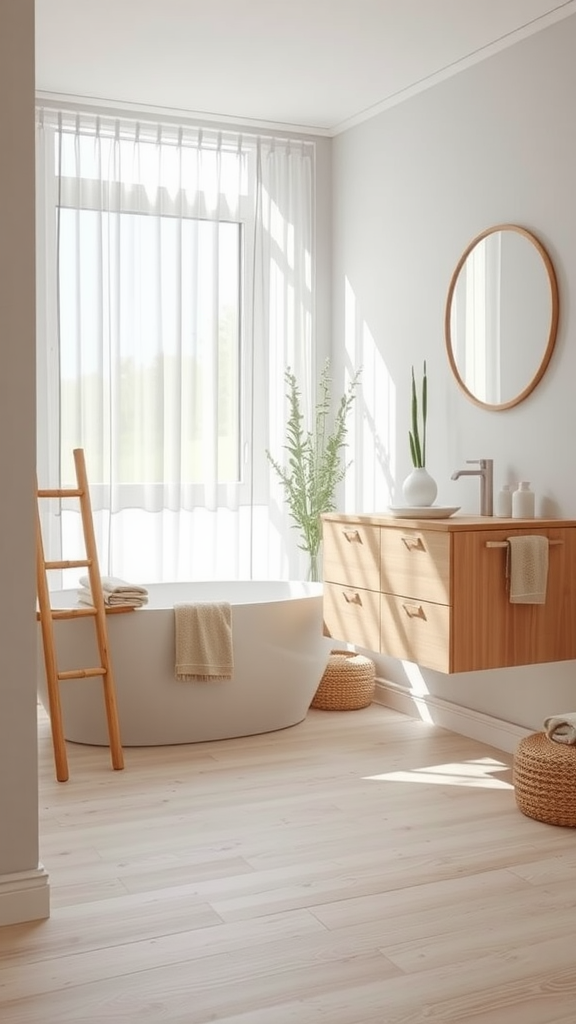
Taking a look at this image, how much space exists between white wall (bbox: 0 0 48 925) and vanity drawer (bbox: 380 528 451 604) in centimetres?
157

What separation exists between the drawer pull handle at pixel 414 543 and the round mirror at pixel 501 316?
0.73 m

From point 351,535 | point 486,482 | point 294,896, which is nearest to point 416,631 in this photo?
point 351,535

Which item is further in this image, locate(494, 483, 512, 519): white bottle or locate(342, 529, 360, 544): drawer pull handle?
locate(342, 529, 360, 544): drawer pull handle

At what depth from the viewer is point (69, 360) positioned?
16.2 feet

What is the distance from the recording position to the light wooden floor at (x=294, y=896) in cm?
229

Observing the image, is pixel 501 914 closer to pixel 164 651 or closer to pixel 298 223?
pixel 164 651

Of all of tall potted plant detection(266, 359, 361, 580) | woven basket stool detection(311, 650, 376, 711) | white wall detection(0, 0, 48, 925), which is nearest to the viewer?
white wall detection(0, 0, 48, 925)

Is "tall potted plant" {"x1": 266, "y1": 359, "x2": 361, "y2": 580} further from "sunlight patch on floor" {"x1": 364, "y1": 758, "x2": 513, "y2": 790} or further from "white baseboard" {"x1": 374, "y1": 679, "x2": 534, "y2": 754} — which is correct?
"sunlight patch on floor" {"x1": 364, "y1": 758, "x2": 513, "y2": 790}

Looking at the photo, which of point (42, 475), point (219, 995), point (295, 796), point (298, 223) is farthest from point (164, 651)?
point (298, 223)

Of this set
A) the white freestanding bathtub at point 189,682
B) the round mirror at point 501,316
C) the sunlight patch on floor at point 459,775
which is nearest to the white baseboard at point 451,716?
the sunlight patch on floor at point 459,775

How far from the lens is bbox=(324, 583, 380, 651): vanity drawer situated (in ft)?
13.6

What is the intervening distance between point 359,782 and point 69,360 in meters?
2.35

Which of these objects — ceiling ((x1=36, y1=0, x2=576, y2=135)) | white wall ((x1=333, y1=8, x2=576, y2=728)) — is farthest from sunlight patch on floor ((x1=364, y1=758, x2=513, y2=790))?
ceiling ((x1=36, y1=0, x2=576, y2=135))

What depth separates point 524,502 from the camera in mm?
4051
